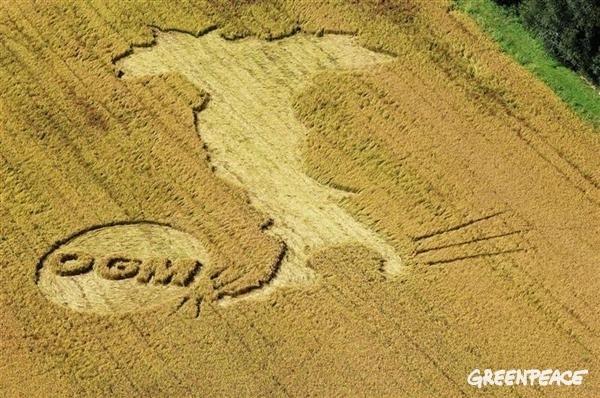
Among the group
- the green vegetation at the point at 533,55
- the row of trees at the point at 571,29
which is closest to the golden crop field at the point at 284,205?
the green vegetation at the point at 533,55

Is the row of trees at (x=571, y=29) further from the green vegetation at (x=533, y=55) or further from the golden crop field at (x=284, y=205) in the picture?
the golden crop field at (x=284, y=205)

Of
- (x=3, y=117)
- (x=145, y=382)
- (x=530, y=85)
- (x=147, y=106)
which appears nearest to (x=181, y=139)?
(x=147, y=106)

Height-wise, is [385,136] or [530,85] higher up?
[530,85]

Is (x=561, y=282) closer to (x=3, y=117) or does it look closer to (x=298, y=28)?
(x=298, y=28)

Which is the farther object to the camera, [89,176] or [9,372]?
[89,176]

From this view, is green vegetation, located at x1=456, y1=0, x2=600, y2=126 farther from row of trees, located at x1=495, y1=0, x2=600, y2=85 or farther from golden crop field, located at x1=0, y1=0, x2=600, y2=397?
golden crop field, located at x1=0, y1=0, x2=600, y2=397
